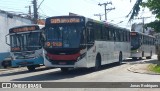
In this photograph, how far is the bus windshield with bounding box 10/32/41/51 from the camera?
21.5 meters

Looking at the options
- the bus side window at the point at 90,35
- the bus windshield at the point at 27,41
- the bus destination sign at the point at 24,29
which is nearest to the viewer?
the bus side window at the point at 90,35

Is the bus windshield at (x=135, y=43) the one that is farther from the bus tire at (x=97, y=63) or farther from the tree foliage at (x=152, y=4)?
the tree foliage at (x=152, y=4)

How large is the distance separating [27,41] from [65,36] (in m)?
5.14

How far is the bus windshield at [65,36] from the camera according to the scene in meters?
17.3

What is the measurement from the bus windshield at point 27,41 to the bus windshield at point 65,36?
153 inches

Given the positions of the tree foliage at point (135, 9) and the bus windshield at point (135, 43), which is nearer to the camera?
the tree foliage at point (135, 9)

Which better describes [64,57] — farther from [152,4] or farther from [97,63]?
[152,4]

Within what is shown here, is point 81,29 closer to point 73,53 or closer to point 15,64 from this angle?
point 73,53

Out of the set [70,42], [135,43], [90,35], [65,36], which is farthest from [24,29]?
[135,43]

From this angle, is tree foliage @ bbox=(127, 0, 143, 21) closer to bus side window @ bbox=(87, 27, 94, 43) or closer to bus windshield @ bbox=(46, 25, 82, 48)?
bus windshield @ bbox=(46, 25, 82, 48)

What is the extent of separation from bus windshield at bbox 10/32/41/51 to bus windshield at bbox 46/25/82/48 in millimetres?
3886

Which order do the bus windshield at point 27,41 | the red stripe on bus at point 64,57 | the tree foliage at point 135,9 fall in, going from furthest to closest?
the bus windshield at point 27,41 → the red stripe on bus at point 64,57 → the tree foliage at point 135,9

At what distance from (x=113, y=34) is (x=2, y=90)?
14.2 meters

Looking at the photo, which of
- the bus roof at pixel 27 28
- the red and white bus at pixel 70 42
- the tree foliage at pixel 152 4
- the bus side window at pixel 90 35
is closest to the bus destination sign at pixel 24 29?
the bus roof at pixel 27 28
